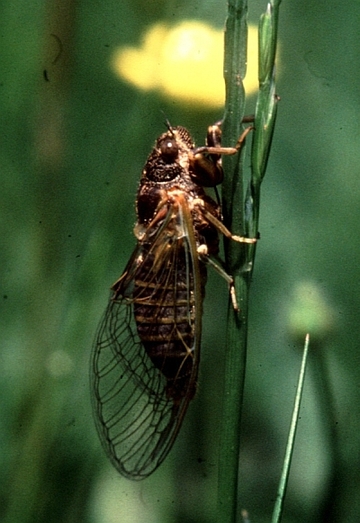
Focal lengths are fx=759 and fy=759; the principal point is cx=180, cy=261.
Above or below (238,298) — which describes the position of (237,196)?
above

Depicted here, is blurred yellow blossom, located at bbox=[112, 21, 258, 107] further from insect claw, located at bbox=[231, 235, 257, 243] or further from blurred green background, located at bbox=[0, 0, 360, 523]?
insect claw, located at bbox=[231, 235, 257, 243]

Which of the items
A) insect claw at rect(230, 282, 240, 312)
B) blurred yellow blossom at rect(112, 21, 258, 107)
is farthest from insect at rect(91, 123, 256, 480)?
blurred yellow blossom at rect(112, 21, 258, 107)

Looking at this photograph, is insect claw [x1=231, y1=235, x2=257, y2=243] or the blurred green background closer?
insect claw [x1=231, y1=235, x2=257, y2=243]

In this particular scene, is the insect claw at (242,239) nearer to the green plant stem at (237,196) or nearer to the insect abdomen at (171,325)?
the green plant stem at (237,196)

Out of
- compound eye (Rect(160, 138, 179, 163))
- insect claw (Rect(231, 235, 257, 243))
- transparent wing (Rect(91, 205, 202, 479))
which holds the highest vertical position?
compound eye (Rect(160, 138, 179, 163))

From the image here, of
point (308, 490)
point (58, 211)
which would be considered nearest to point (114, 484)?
point (308, 490)

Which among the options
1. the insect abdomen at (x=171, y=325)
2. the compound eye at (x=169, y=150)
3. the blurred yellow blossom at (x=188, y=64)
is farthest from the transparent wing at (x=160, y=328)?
the blurred yellow blossom at (x=188, y=64)

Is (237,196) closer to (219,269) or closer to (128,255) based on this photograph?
(219,269)

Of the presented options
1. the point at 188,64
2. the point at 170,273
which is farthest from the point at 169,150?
the point at 188,64
